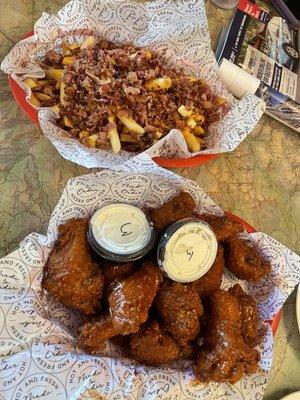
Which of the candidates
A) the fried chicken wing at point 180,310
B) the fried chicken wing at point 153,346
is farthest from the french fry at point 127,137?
the fried chicken wing at point 153,346

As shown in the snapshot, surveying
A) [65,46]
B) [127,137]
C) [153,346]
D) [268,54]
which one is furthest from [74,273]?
[268,54]

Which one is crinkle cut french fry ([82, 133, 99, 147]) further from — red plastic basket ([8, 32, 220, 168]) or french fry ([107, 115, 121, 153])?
red plastic basket ([8, 32, 220, 168])

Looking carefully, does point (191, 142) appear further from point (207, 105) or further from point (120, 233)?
point (120, 233)

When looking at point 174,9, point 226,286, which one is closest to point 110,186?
point 226,286

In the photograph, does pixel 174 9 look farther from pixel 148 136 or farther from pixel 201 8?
pixel 148 136

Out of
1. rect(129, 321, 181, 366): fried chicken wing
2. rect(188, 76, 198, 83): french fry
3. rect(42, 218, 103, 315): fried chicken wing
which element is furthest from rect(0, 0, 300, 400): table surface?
rect(129, 321, 181, 366): fried chicken wing
